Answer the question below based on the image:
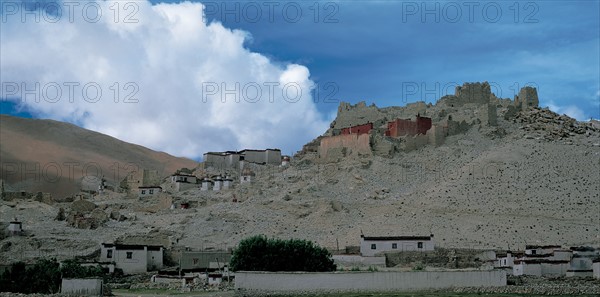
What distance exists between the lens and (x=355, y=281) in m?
40.0

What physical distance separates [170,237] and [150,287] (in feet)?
49.9

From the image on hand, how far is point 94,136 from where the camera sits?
5851 inches

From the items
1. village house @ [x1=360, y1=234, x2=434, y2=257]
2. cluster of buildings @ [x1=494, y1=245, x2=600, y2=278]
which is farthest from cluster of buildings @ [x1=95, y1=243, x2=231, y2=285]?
cluster of buildings @ [x1=494, y1=245, x2=600, y2=278]

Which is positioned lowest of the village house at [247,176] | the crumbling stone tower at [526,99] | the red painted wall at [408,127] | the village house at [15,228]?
the village house at [15,228]

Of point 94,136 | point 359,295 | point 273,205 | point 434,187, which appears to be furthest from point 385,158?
point 94,136

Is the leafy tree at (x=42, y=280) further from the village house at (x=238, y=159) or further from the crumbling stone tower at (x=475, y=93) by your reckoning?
the crumbling stone tower at (x=475, y=93)

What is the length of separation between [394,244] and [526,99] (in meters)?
33.4

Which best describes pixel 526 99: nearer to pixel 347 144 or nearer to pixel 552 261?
pixel 347 144

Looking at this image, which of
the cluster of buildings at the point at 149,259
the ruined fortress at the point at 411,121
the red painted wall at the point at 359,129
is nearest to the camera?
the cluster of buildings at the point at 149,259

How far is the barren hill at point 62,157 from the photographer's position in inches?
4395

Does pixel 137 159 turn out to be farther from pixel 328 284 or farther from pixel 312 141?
pixel 328 284

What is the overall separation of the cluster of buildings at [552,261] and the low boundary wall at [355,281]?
24.2 feet

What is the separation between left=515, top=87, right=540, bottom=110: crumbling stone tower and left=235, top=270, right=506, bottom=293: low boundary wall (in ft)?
149

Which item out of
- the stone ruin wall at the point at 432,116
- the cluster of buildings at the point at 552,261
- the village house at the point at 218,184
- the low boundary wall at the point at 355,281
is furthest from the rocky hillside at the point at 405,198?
the low boundary wall at the point at 355,281
